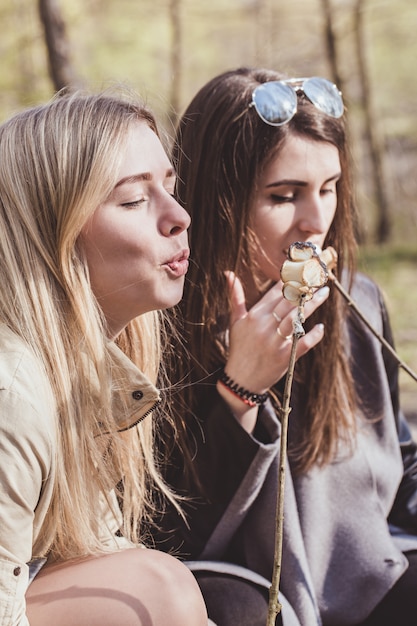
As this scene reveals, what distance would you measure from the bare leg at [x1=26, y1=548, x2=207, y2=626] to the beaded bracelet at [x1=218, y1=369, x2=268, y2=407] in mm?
472

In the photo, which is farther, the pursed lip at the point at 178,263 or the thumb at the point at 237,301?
the thumb at the point at 237,301

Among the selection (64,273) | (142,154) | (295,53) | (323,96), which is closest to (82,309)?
(64,273)

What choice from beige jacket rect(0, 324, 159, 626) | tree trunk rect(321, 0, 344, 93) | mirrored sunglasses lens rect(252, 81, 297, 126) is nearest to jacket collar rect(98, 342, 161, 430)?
beige jacket rect(0, 324, 159, 626)

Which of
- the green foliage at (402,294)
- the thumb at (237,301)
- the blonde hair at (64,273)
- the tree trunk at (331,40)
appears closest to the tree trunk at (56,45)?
the green foliage at (402,294)

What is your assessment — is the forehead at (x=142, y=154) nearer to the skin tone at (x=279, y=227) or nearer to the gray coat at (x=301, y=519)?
the skin tone at (x=279, y=227)

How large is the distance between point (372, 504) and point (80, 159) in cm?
123

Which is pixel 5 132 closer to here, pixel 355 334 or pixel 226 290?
pixel 226 290

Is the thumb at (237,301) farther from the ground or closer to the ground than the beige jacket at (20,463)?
farther from the ground

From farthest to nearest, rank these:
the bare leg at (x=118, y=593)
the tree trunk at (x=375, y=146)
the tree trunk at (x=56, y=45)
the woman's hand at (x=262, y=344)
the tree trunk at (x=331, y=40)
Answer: the tree trunk at (x=375, y=146) → the tree trunk at (x=331, y=40) → the tree trunk at (x=56, y=45) → the woman's hand at (x=262, y=344) → the bare leg at (x=118, y=593)

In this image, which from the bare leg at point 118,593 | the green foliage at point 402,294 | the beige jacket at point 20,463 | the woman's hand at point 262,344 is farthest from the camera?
the green foliage at point 402,294

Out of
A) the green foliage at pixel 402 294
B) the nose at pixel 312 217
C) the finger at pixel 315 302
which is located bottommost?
the green foliage at pixel 402 294

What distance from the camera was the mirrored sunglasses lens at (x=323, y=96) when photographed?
2158 millimetres

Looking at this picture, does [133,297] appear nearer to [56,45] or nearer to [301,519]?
[301,519]

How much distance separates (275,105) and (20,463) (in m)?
1.17
